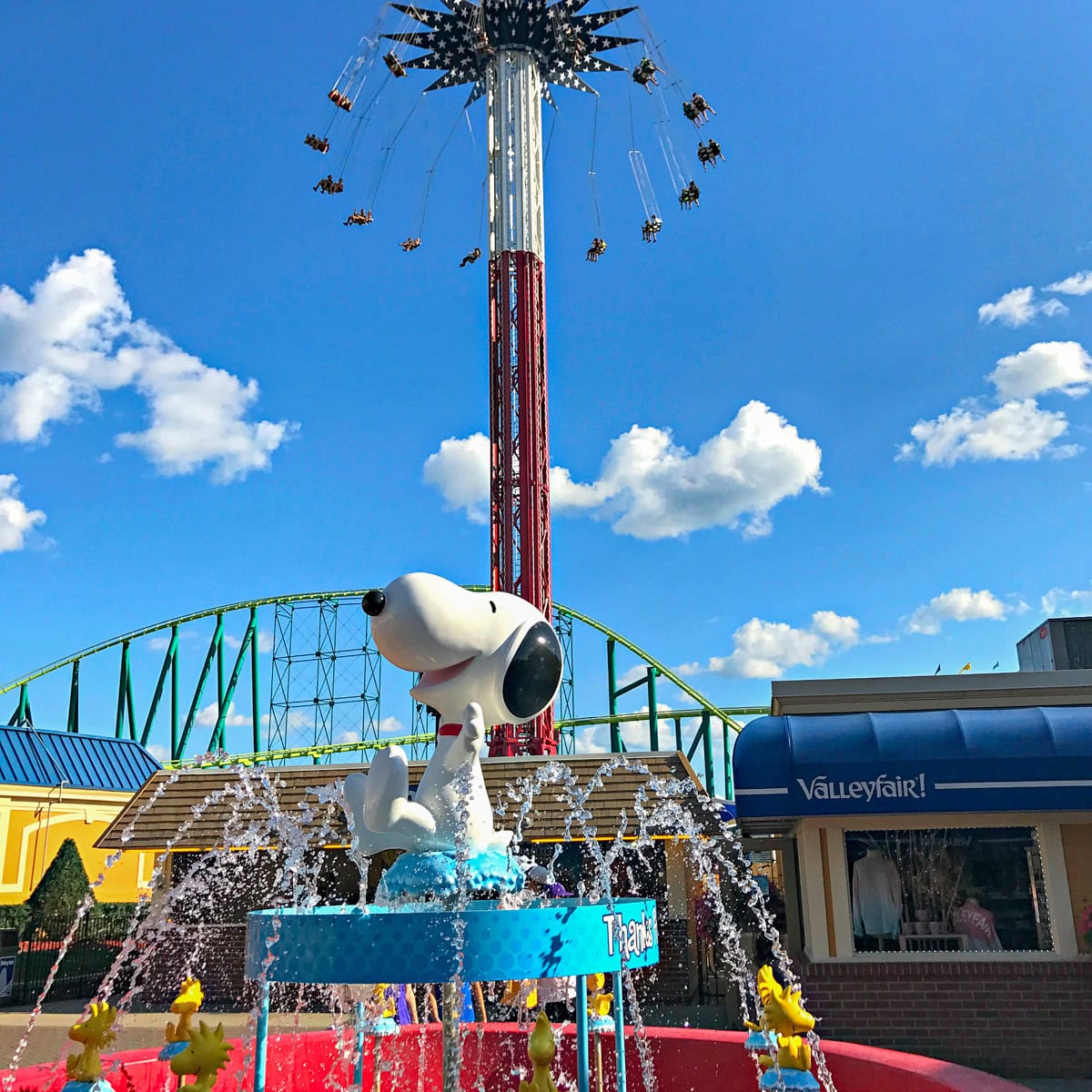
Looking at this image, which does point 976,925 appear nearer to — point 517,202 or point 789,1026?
point 789,1026

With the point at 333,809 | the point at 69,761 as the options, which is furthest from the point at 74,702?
the point at 333,809

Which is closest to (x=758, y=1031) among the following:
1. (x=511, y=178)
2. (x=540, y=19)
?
(x=511, y=178)

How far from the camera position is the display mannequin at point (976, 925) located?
970 cm

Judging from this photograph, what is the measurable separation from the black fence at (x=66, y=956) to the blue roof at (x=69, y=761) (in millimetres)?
6244

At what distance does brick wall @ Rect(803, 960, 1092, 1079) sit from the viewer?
9039 millimetres

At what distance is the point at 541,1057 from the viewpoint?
4387 mm

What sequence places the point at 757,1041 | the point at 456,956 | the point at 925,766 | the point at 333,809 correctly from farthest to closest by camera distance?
1. the point at 333,809
2. the point at 925,766
3. the point at 757,1041
4. the point at 456,956

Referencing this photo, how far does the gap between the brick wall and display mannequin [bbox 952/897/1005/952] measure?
282 millimetres

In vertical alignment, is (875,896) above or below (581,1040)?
above

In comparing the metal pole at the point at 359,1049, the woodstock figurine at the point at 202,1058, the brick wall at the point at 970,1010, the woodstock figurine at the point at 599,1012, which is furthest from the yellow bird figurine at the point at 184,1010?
the brick wall at the point at 970,1010

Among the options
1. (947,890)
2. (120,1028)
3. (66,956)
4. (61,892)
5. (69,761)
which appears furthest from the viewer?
(69,761)

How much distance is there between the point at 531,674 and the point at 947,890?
6365mm

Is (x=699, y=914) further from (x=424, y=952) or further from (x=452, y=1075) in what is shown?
(x=424, y=952)

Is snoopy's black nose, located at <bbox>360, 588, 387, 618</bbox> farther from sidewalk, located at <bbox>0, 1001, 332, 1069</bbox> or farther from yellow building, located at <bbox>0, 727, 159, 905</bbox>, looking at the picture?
yellow building, located at <bbox>0, 727, 159, 905</bbox>
